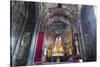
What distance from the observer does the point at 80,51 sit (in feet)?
4.86

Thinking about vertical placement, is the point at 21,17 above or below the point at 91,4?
below

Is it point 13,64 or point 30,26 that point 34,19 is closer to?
point 30,26

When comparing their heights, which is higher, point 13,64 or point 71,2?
point 71,2

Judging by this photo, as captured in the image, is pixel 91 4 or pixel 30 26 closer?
pixel 30 26

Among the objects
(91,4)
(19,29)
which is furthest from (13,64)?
(91,4)

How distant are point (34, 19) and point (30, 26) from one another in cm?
7

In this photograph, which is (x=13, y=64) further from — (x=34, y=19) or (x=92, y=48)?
(x=92, y=48)

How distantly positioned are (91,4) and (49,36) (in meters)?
0.48

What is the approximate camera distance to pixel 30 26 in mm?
1398
